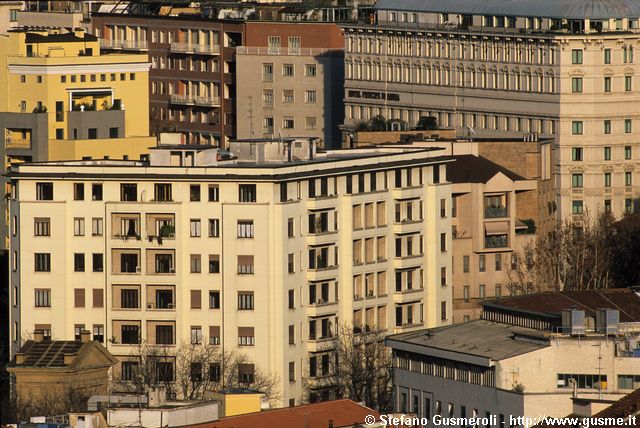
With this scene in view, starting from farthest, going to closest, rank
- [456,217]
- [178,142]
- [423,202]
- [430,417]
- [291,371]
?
1. [178,142]
2. [456,217]
3. [423,202]
4. [291,371]
5. [430,417]

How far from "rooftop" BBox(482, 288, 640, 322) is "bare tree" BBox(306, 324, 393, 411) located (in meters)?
7.04

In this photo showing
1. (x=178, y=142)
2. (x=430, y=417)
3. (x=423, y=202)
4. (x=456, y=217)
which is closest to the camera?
(x=430, y=417)

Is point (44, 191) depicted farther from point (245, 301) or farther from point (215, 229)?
point (245, 301)

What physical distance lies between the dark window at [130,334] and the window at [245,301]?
421cm

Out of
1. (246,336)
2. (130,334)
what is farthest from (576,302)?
(130,334)

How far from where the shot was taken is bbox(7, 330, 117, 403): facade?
449ft

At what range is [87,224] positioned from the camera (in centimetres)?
16100

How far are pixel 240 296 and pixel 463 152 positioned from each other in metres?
32.5

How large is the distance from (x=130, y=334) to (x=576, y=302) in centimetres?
2215

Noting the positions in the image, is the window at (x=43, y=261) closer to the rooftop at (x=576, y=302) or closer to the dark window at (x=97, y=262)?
the dark window at (x=97, y=262)

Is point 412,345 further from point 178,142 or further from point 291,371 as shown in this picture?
point 178,142

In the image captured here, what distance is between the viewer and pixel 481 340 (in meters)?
138

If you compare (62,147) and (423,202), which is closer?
(423,202)

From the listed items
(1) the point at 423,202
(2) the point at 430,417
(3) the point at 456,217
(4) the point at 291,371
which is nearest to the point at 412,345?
(2) the point at 430,417
